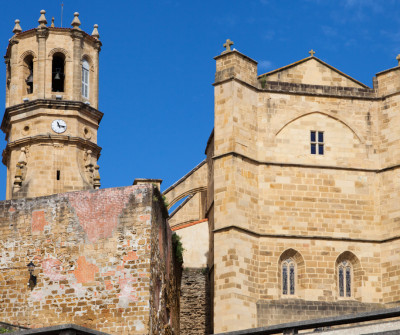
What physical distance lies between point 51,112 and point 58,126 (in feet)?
1.87

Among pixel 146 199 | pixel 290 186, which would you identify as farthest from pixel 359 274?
pixel 146 199

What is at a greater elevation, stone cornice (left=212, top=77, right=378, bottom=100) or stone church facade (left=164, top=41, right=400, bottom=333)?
stone cornice (left=212, top=77, right=378, bottom=100)

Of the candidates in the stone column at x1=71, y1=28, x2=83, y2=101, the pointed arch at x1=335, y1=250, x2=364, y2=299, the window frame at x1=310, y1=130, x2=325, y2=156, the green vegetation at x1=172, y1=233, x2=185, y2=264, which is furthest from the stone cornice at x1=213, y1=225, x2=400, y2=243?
the stone column at x1=71, y1=28, x2=83, y2=101

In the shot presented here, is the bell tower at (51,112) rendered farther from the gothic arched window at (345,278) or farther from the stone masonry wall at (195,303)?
the gothic arched window at (345,278)

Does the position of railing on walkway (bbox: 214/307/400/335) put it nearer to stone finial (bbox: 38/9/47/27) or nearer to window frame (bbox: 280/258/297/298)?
window frame (bbox: 280/258/297/298)

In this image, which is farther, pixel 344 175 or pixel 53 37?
pixel 53 37

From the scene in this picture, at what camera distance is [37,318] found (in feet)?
85.1

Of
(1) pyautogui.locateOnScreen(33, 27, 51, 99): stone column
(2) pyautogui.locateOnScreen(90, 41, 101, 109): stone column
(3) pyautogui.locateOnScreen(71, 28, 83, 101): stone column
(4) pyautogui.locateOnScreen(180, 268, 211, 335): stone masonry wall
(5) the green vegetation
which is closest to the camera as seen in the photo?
(5) the green vegetation

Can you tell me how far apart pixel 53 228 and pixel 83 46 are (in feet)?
52.8

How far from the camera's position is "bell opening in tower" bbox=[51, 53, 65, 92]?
4083 centimetres

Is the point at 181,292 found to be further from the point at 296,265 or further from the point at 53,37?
the point at 53,37

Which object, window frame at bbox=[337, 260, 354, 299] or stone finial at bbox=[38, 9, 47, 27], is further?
stone finial at bbox=[38, 9, 47, 27]

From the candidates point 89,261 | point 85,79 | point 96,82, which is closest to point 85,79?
point 85,79

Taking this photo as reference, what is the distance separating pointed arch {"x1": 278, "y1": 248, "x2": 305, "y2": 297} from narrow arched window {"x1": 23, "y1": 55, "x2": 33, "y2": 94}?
40.7ft
